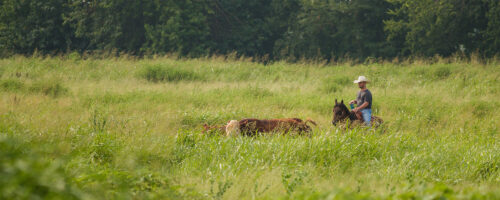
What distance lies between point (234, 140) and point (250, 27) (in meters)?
26.9

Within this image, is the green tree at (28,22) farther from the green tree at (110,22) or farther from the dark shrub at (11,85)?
the dark shrub at (11,85)

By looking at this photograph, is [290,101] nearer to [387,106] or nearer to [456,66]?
[387,106]

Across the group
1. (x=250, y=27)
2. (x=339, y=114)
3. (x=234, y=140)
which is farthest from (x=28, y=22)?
(x=234, y=140)

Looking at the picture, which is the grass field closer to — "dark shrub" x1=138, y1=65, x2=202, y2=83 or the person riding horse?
"dark shrub" x1=138, y1=65, x2=202, y2=83

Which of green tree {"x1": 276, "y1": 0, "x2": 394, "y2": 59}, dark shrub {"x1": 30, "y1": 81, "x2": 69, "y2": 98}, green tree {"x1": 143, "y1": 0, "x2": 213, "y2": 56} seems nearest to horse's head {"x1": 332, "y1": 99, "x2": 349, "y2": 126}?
dark shrub {"x1": 30, "y1": 81, "x2": 69, "y2": 98}

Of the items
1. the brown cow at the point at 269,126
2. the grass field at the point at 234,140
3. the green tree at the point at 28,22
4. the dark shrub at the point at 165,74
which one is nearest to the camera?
the grass field at the point at 234,140

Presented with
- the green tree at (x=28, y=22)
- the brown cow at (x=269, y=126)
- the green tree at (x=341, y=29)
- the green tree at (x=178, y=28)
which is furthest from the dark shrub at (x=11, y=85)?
the green tree at (x=341, y=29)

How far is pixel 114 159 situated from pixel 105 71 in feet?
38.8

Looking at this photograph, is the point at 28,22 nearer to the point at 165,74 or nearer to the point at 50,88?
the point at 165,74

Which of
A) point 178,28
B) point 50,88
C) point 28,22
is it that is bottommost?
point 50,88

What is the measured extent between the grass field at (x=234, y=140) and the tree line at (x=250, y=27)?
12.2 metres

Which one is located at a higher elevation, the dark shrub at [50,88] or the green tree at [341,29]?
the green tree at [341,29]

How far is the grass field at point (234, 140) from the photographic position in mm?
3775

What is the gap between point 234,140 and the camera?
22.9 ft
